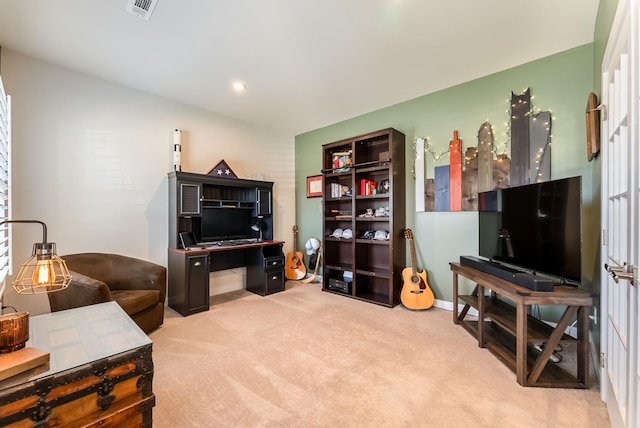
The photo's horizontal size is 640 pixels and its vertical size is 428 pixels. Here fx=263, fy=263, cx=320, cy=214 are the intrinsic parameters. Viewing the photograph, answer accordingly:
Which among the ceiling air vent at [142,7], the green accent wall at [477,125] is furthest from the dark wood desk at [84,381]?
the green accent wall at [477,125]

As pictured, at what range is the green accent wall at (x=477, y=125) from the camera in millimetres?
2469

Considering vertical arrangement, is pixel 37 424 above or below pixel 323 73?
below

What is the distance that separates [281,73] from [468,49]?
191 cm

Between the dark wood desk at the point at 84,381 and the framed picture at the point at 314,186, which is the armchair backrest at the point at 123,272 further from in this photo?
the framed picture at the point at 314,186

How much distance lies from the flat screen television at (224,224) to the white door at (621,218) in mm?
4015

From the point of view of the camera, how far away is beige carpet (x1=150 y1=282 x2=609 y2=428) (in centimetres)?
157

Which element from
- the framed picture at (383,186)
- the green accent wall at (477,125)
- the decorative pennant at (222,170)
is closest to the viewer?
the green accent wall at (477,125)

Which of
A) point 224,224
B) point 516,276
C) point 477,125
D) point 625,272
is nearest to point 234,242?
point 224,224

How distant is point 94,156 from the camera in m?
3.04

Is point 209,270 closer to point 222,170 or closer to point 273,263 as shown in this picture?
point 273,263

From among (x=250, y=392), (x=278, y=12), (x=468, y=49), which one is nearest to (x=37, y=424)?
(x=250, y=392)

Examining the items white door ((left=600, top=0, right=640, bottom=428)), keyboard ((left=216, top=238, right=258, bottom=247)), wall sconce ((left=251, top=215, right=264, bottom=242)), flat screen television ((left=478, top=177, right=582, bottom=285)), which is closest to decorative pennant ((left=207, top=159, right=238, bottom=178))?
wall sconce ((left=251, top=215, right=264, bottom=242))

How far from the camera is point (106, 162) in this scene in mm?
3129

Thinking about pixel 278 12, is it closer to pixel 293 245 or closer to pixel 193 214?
pixel 193 214
